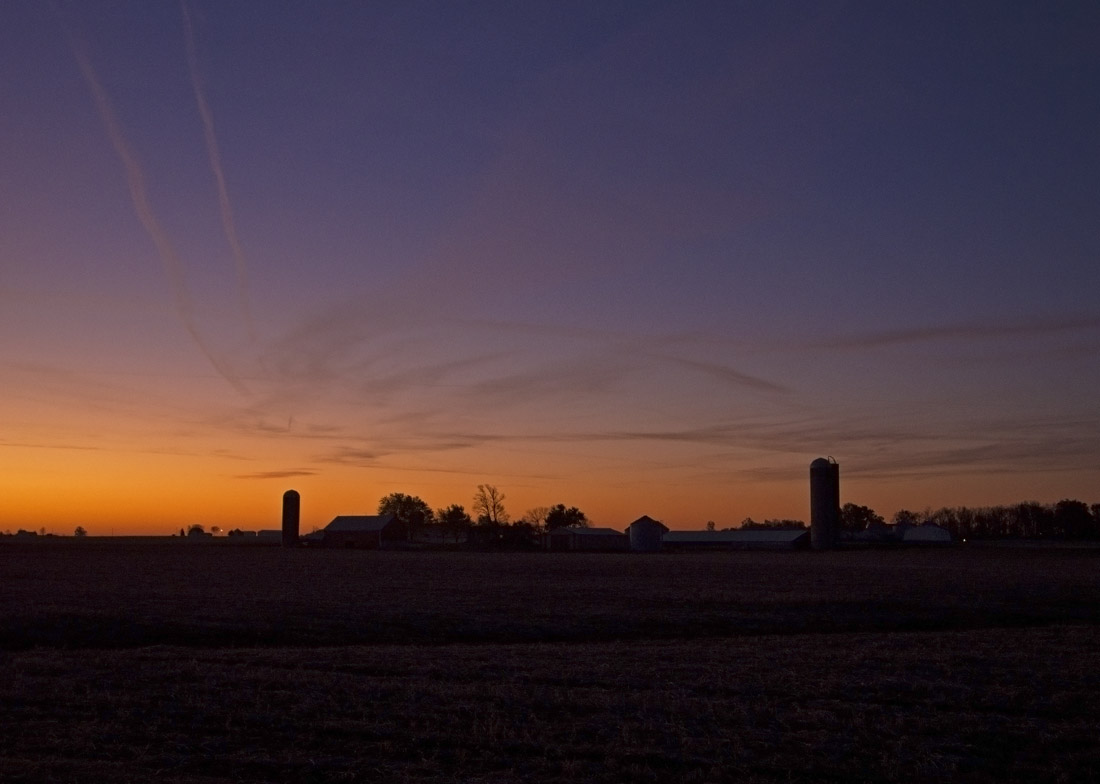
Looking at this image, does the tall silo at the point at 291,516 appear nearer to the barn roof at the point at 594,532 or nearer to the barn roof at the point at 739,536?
the barn roof at the point at 594,532

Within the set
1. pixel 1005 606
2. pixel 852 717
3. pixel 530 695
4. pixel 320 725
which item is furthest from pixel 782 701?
pixel 1005 606

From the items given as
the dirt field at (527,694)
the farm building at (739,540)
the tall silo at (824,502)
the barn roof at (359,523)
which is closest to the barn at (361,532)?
the barn roof at (359,523)

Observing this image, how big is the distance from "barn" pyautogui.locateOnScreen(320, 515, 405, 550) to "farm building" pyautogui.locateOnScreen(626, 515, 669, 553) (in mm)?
41171

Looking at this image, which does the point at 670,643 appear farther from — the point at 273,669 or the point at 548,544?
the point at 548,544

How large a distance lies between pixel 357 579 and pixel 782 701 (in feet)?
142

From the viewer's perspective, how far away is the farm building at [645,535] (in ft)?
515

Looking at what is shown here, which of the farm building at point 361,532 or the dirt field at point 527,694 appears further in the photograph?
the farm building at point 361,532

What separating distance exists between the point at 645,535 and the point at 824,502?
30675 mm

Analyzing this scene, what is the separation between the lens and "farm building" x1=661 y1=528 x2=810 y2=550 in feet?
520

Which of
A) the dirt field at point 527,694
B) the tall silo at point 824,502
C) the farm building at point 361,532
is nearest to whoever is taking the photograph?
the dirt field at point 527,694

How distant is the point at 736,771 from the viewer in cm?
1283

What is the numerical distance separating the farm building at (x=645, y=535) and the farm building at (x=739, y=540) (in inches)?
268

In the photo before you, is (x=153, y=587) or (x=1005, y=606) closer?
(x=1005, y=606)

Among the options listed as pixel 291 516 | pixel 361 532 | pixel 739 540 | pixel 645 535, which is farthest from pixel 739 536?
pixel 291 516
